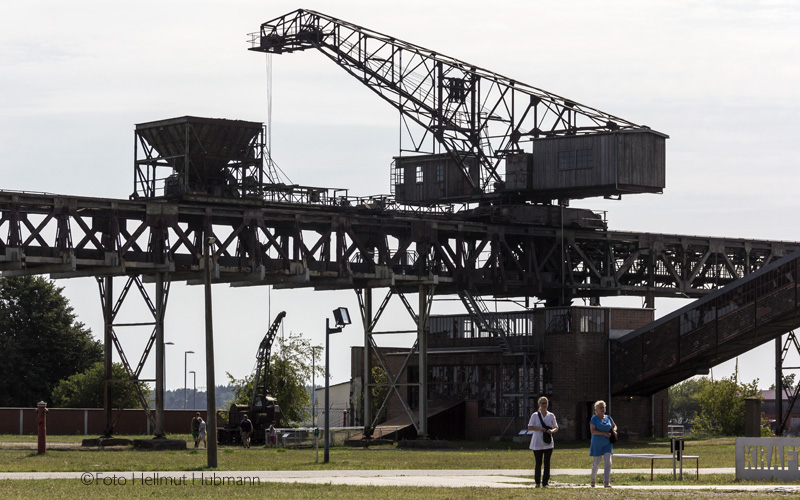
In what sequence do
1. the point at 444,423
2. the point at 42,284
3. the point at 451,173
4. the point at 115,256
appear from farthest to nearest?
the point at 42,284 < the point at 451,173 < the point at 444,423 < the point at 115,256

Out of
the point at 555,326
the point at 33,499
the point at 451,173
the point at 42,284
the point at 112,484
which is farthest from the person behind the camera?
the point at 42,284

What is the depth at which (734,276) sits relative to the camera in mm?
86562

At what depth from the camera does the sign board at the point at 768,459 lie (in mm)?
33344

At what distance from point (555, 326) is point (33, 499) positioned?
47.5 metres

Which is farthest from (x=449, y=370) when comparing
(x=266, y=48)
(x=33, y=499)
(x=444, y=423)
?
(x=33, y=499)

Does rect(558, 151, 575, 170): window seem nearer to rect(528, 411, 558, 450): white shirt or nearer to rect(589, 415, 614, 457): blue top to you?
rect(589, 415, 614, 457): blue top

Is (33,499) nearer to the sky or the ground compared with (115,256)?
nearer to the ground

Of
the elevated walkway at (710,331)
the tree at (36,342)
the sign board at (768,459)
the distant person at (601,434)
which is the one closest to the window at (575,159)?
the elevated walkway at (710,331)

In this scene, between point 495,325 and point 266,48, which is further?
point 266,48

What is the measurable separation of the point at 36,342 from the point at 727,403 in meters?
61.1

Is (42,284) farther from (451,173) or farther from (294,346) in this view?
(451,173)

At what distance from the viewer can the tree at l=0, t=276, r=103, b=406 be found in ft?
374

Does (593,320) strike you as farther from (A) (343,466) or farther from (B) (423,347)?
(A) (343,466)

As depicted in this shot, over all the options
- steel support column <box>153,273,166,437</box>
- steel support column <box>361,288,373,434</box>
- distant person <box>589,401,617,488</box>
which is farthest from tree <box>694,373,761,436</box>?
distant person <box>589,401,617,488</box>
